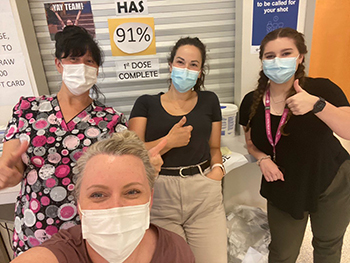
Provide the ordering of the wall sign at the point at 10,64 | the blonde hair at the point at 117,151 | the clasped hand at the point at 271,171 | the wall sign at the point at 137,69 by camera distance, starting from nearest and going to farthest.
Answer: the blonde hair at the point at 117,151
the clasped hand at the point at 271,171
the wall sign at the point at 10,64
the wall sign at the point at 137,69

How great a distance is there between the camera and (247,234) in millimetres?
2396

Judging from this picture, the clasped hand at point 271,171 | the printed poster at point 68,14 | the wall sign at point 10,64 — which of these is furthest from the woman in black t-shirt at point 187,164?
the wall sign at point 10,64

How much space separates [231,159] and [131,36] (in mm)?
1453

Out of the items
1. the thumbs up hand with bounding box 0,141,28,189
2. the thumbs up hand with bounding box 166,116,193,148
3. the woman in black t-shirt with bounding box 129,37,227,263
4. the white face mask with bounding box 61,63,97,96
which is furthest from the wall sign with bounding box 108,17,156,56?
the thumbs up hand with bounding box 0,141,28,189

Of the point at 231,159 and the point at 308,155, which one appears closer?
the point at 308,155

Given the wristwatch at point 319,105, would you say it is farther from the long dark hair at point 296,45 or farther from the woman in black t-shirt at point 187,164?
the woman in black t-shirt at point 187,164

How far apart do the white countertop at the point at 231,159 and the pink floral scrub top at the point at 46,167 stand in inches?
17.9

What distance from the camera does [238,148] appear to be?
2.22m

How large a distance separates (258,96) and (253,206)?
5.75 feet

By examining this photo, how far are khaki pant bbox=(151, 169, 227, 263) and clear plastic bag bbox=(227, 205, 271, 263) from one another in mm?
742

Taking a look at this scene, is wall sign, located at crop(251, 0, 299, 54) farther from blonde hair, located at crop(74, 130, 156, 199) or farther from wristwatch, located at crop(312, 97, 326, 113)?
blonde hair, located at crop(74, 130, 156, 199)

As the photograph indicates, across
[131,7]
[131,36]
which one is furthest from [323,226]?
[131,7]

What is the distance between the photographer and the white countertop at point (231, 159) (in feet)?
5.41

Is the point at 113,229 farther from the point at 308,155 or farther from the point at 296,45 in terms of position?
the point at 296,45
